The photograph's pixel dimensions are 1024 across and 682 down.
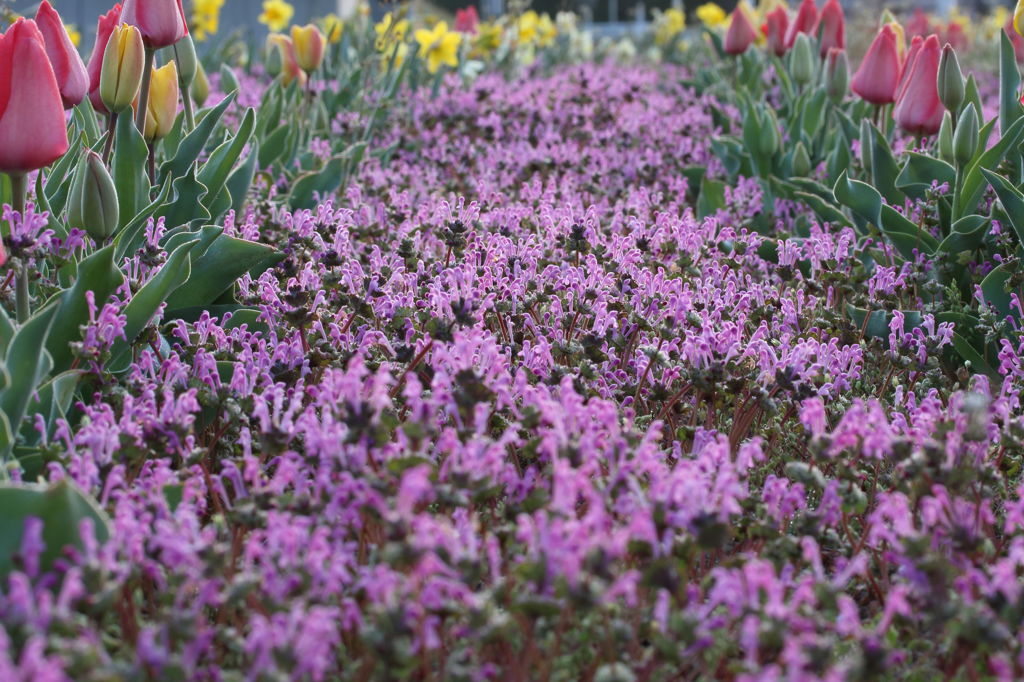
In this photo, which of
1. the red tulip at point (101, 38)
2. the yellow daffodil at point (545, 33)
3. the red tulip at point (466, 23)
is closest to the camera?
the red tulip at point (101, 38)

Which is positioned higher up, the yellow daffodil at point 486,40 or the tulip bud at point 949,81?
the tulip bud at point 949,81

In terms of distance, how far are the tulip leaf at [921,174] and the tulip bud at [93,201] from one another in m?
2.17

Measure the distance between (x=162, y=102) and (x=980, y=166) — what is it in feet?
6.62

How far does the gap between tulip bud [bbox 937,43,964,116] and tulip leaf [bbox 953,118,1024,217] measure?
204mm

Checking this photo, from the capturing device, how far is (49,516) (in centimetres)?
128

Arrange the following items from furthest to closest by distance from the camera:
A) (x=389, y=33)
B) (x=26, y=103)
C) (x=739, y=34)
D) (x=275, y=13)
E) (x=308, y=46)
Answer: (x=275, y=13) < (x=739, y=34) < (x=389, y=33) < (x=308, y=46) < (x=26, y=103)

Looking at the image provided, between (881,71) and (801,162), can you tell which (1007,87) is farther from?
(801,162)

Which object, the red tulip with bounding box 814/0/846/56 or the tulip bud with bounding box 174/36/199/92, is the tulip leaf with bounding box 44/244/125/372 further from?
the red tulip with bounding box 814/0/846/56

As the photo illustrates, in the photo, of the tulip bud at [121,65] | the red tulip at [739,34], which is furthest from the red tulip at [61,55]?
the red tulip at [739,34]

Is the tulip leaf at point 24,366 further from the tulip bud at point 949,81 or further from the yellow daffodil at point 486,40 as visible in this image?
the yellow daffodil at point 486,40

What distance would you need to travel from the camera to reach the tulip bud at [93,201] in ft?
6.85

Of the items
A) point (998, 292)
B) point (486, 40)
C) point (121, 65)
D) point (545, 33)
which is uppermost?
point (121, 65)

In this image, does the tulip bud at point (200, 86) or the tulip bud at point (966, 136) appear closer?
the tulip bud at point (966, 136)

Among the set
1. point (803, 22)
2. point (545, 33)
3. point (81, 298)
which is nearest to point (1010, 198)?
point (81, 298)
